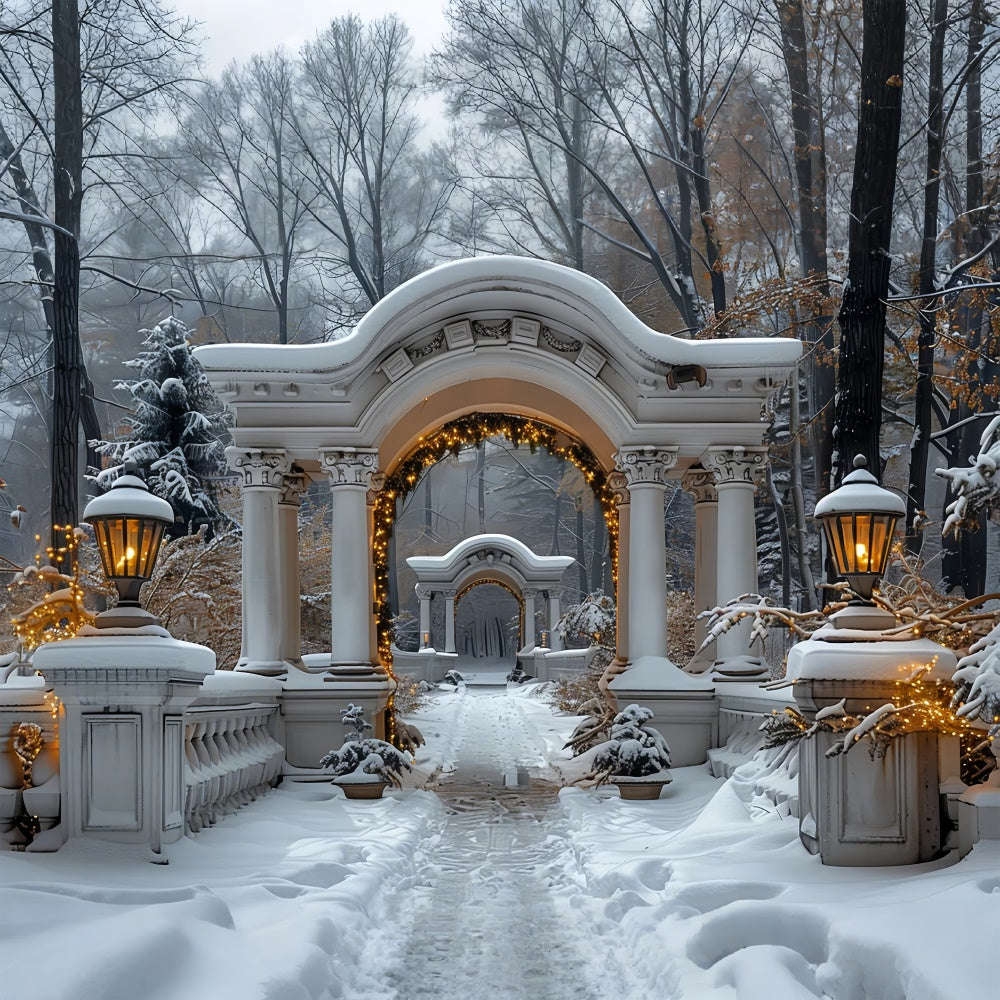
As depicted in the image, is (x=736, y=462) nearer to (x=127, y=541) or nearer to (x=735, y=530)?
(x=735, y=530)

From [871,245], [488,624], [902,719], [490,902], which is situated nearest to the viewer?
[902,719]

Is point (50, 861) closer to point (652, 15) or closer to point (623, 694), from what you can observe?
point (623, 694)

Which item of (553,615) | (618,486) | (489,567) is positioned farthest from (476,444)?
(489,567)

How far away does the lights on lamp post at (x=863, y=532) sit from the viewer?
256 inches

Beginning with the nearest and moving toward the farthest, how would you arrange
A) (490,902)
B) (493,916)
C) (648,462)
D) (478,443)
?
(493,916), (490,902), (648,462), (478,443)

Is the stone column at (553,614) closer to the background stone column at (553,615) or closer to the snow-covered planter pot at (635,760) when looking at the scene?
the background stone column at (553,615)

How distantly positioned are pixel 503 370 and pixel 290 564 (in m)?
3.54

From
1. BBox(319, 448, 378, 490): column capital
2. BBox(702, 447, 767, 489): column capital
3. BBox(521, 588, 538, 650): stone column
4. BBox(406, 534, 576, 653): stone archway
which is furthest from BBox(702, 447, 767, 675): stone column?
BBox(521, 588, 538, 650): stone column

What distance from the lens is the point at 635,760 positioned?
33.2 feet

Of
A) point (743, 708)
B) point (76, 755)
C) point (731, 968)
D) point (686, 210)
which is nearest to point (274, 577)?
point (743, 708)

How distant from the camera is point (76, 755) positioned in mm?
6387

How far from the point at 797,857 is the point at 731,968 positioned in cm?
181

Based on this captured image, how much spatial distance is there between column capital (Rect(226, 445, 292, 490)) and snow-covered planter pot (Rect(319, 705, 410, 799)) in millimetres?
2794

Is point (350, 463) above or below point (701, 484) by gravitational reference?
above
